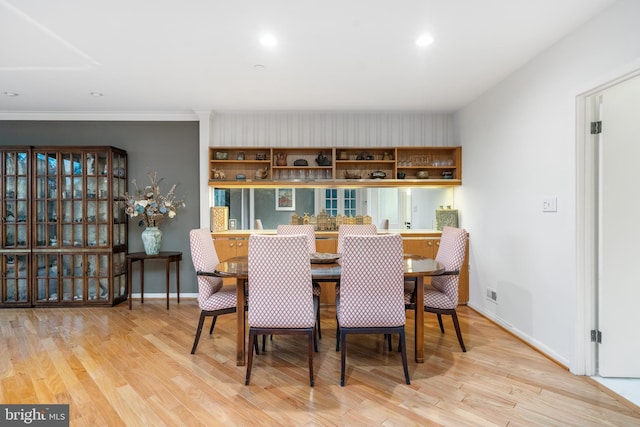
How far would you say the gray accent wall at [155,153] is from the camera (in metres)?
4.65

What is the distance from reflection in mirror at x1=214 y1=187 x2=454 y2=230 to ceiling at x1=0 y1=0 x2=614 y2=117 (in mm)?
1252

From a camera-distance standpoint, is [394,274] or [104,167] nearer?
[394,274]

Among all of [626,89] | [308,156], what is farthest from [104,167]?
[626,89]

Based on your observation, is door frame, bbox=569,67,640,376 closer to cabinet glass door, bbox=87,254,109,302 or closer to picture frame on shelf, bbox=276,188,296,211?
picture frame on shelf, bbox=276,188,296,211

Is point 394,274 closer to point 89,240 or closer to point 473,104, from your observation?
point 473,104

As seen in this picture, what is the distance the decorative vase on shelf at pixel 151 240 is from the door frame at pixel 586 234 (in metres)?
4.33

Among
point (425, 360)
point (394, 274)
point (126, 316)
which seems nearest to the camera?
point (394, 274)

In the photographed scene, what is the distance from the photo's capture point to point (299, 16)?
233 cm

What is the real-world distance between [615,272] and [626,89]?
1.25 metres

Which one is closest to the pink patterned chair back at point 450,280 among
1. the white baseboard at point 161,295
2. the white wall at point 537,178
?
the white wall at point 537,178

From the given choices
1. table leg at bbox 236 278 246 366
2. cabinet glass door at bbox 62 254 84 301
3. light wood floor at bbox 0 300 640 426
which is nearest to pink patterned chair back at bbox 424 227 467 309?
light wood floor at bbox 0 300 640 426

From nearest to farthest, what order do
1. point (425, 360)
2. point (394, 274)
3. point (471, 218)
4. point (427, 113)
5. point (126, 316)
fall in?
point (394, 274)
point (425, 360)
point (126, 316)
point (471, 218)
point (427, 113)

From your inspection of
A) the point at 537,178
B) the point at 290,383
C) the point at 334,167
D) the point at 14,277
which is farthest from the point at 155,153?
the point at 537,178

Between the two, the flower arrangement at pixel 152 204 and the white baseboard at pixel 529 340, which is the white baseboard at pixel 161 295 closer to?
the flower arrangement at pixel 152 204
